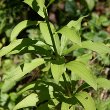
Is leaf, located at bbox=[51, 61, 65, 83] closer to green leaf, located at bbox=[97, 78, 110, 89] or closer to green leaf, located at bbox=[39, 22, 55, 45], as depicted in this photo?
green leaf, located at bbox=[39, 22, 55, 45]

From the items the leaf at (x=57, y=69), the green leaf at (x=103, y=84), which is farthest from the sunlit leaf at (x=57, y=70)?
the green leaf at (x=103, y=84)

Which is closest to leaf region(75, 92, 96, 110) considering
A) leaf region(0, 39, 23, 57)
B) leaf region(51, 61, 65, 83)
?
leaf region(51, 61, 65, 83)

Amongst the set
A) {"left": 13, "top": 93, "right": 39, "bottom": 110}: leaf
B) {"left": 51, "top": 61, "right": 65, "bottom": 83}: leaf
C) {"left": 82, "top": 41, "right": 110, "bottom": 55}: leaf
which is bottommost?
{"left": 13, "top": 93, "right": 39, "bottom": 110}: leaf

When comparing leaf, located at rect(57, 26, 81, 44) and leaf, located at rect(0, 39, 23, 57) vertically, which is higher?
leaf, located at rect(57, 26, 81, 44)

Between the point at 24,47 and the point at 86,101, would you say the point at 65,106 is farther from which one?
the point at 24,47

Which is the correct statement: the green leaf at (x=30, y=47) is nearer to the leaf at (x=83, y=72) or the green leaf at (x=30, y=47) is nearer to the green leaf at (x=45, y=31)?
the green leaf at (x=45, y=31)

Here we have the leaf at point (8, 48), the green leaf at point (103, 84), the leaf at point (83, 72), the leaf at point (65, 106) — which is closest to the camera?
the leaf at point (83, 72)

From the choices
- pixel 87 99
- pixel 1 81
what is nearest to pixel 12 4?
pixel 1 81

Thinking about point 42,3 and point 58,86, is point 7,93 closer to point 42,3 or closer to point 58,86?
point 58,86

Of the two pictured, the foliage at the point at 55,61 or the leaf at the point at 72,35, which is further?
the foliage at the point at 55,61
